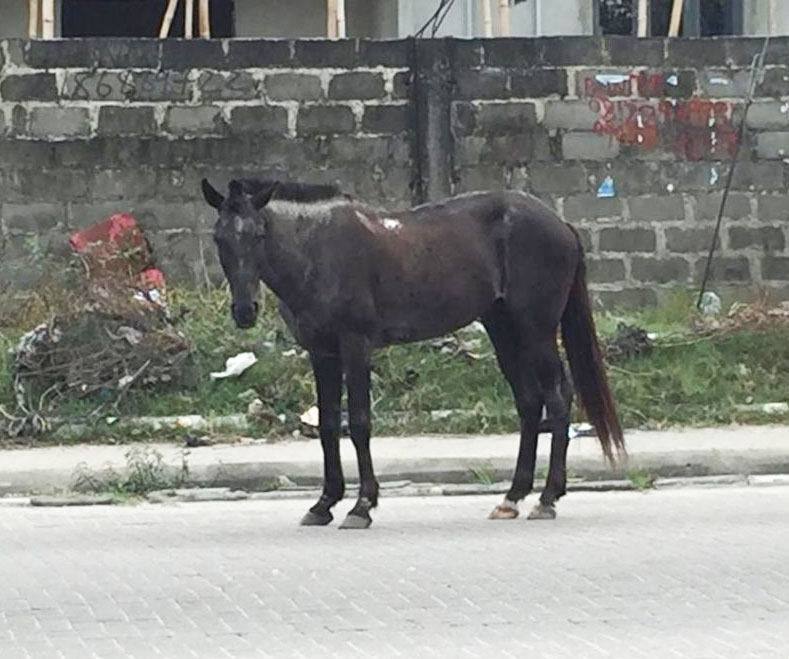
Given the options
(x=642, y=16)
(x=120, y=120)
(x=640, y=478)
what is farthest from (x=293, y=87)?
(x=640, y=478)

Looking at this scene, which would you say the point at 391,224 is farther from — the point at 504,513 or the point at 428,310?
the point at 504,513

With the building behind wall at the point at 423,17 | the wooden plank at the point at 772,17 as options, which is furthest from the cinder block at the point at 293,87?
the wooden plank at the point at 772,17

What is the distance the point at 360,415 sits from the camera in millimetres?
10469

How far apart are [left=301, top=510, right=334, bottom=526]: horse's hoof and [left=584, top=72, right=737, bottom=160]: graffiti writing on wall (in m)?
6.79

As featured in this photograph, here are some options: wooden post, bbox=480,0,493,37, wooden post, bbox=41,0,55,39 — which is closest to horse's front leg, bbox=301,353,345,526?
wooden post, bbox=41,0,55,39

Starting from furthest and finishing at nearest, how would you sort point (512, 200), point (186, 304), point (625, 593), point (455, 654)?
point (186, 304)
point (512, 200)
point (625, 593)
point (455, 654)

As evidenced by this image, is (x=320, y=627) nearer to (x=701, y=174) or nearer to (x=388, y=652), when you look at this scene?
(x=388, y=652)

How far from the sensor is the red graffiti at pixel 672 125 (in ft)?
53.8

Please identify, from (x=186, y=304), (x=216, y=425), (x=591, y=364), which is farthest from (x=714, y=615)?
(x=186, y=304)

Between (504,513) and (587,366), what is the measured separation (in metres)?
1.02

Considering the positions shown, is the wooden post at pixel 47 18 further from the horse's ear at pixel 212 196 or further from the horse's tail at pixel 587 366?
the horse's tail at pixel 587 366

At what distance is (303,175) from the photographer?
16.1 metres

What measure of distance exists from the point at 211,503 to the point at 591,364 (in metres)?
2.61

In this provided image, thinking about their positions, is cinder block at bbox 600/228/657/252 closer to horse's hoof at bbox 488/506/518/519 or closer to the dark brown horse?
the dark brown horse
